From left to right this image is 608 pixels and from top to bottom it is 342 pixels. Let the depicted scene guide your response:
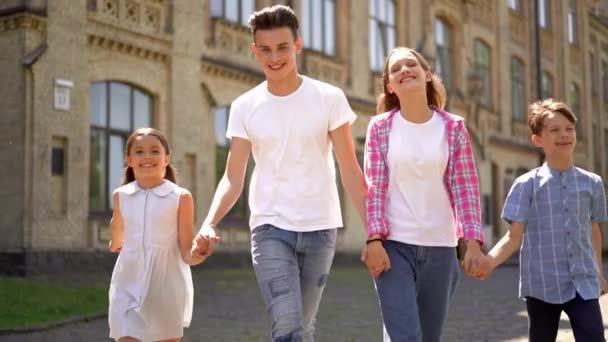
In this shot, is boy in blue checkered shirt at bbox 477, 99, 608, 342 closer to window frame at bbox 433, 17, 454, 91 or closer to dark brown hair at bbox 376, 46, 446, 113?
dark brown hair at bbox 376, 46, 446, 113

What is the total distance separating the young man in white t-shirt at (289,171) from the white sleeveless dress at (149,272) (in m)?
0.42

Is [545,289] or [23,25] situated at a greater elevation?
[23,25]

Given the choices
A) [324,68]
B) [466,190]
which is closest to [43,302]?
[466,190]

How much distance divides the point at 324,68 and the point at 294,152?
1955 centimetres

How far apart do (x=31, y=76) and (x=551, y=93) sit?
27457mm

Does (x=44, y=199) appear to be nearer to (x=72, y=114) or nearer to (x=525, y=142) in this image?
(x=72, y=114)

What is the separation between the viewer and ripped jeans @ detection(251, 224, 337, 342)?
4.20 m

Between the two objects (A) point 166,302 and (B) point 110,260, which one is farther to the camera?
(B) point 110,260

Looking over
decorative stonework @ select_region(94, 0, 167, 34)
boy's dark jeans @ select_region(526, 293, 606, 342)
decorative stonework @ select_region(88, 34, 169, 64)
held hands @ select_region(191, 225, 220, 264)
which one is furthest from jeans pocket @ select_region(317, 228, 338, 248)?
decorative stonework @ select_region(94, 0, 167, 34)

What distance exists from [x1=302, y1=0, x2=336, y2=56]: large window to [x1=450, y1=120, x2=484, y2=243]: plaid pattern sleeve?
18883 mm

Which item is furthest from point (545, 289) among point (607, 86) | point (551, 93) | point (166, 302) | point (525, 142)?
point (607, 86)

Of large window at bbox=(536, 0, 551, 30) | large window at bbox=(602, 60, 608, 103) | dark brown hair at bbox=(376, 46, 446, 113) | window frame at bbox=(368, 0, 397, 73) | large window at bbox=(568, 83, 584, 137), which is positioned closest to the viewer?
dark brown hair at bbox=(376, 46, 446, 113)

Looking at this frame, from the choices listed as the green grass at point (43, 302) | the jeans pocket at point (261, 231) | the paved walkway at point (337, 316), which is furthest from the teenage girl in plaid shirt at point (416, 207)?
the green grass at point (43, 302)

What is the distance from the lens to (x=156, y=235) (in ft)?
15.9
